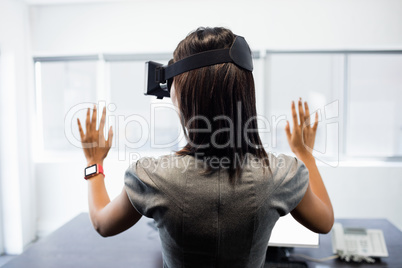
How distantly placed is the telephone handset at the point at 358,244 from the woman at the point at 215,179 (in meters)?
0.87

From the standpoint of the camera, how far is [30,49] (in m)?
3.39

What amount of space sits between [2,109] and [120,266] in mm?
2813

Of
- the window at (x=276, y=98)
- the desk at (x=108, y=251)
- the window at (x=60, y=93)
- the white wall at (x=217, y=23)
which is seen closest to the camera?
the desk at (x=108, y=251)

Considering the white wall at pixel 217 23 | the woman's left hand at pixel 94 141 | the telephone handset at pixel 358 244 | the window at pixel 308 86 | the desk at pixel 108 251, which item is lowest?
the desk at pixel 108 251

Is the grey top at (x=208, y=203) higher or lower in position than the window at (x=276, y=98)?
lower

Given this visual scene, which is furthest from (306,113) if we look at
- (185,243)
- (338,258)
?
(338,258)

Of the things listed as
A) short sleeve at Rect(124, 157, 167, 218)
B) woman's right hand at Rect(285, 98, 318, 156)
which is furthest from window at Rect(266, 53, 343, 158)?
short sleeve at Rect(124, 157, 167, 218)

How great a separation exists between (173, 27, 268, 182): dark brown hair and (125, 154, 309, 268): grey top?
0.03 m

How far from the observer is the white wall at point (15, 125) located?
3.07 m

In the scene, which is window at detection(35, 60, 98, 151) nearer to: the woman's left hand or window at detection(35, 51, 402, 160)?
window at detection(35, 51, 402, 160)

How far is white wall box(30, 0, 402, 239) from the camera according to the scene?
3064 millimetres

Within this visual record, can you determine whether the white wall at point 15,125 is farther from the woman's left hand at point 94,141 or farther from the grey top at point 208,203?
the grey top at point 208,203

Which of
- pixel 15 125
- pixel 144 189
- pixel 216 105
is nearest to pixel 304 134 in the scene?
pixel 216 105

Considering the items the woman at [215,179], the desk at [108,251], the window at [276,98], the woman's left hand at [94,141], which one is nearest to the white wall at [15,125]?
the window at [276,98]
